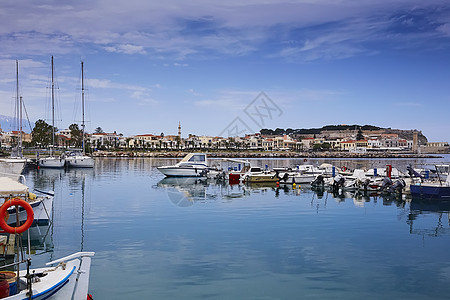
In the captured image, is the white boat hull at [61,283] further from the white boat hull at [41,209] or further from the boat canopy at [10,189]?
the white boat hull at [41,209]

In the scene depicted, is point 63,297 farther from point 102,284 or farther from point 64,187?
point 64,187

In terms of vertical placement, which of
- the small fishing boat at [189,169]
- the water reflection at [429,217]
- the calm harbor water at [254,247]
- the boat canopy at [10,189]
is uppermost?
the boat canopy at [10,189]

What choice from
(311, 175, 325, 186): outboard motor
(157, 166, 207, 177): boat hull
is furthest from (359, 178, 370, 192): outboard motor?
(157, 166, 207, 177): boat hull

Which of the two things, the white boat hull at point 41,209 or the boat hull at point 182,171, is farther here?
the boat hull at point 182,171

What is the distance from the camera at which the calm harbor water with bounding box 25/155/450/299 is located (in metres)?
11.1

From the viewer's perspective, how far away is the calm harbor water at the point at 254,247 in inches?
438

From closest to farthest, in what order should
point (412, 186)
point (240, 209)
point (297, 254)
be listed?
point (297, 254) → point (240, 209) → point (412, 186)

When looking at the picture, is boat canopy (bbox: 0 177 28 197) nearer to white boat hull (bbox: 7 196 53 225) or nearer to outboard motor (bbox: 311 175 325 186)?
white boat hull (bbox: 7 196 53 225)

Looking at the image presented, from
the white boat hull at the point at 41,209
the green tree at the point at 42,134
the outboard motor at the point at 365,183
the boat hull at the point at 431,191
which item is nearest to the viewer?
the white boat hull at the point at 41,209

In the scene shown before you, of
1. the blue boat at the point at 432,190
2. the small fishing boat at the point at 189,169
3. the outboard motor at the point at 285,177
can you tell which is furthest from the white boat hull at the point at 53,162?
the blue boat at the point at 432,190

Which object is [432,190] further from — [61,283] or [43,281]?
[43,281]

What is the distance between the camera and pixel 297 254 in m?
14.3

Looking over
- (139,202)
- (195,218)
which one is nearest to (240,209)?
(195,218)

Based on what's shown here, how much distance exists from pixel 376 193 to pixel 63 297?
101 ft
